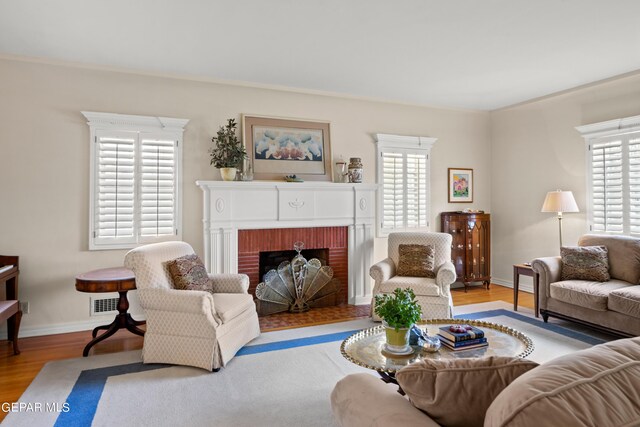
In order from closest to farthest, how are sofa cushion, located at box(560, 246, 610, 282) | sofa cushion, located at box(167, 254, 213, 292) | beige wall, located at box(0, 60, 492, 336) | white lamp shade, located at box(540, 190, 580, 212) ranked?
Answer: 1. sofa cushion, located at box(167, 254, 213, 292)
2. beige wall, located at box(0, 60, 492, 336)
3. sofa cushion, located at box(560, 246, 610, 282)
4. white lamp shade, located at box(540, 190, 580, 212)

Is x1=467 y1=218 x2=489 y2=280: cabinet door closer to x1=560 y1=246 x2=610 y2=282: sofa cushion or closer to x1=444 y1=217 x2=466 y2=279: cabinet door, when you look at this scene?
x1=444 y1=217 x2=466 y2=279: cabinet door

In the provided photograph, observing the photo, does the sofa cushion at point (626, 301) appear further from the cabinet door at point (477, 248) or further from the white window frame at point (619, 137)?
the cabinet door at point (477, 248)

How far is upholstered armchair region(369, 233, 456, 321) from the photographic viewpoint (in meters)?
4.15

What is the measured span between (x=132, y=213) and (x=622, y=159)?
5.78m

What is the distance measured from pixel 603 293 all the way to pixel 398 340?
2568 mm

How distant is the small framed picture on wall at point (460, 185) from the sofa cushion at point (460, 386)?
534 cm

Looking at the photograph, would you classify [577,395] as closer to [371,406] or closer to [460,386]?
[460,386]

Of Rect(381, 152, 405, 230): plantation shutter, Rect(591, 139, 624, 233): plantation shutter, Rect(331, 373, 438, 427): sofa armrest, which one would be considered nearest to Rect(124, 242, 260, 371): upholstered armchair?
Rect(331, 373, 438, 427): sofa armrest

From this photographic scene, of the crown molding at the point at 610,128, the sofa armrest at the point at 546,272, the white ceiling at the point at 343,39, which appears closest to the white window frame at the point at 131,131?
the white ceiling at the point at 343,39

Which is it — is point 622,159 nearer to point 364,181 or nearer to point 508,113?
point 508,113

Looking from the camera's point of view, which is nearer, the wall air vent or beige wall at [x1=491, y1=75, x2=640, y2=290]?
the wall air vent

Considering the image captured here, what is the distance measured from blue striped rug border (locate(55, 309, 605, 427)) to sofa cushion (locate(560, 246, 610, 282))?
1.95 ft

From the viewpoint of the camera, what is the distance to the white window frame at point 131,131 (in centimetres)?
423

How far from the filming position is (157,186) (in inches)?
177
